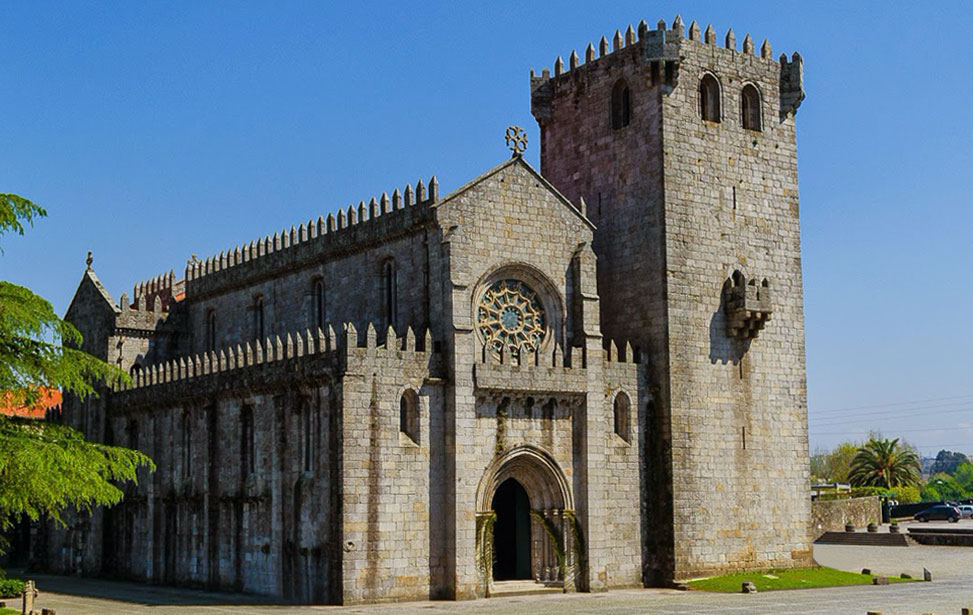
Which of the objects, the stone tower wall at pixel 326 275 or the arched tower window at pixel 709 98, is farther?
the arched tower window at pixel 709 98

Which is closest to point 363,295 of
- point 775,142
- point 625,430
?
point 625,430

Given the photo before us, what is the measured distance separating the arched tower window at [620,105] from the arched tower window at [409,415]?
14.1 metres

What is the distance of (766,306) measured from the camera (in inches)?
1770

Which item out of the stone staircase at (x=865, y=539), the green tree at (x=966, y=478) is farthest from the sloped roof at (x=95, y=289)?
the green tree at (x=966, y=478)

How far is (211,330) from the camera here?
53.2 metres

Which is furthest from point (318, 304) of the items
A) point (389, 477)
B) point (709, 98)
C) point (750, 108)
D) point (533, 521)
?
point (750, 108)

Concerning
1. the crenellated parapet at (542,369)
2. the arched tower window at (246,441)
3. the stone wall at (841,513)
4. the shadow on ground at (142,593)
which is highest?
the crenellated parapet at (542,369)

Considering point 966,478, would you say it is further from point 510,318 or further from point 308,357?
point 308,357

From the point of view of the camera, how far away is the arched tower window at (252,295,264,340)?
49.6 metres

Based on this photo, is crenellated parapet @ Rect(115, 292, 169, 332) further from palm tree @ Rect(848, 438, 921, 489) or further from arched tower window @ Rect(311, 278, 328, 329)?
palm tree @ Rect(848, 438, 921, 489)

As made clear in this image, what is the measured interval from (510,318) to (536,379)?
252cm

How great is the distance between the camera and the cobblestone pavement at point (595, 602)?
3506 centimetres

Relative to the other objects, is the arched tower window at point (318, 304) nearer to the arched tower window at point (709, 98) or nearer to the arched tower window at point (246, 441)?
the arched tower window at point (246, 441)

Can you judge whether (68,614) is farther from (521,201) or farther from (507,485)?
(521,201)
